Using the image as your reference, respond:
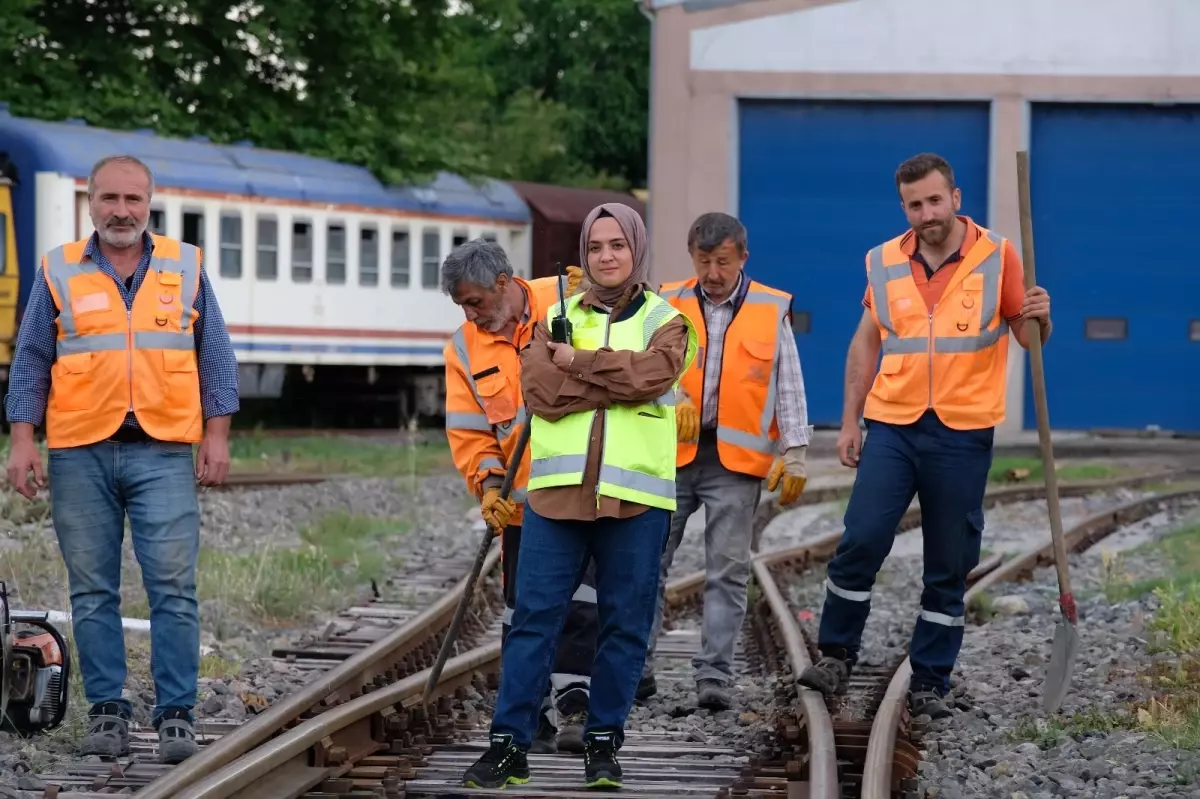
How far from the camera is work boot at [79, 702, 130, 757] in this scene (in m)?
6.43

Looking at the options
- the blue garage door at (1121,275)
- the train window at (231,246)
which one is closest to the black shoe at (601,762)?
the train window at (231,246)

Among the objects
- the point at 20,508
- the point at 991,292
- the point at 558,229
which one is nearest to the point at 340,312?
the point at 558,229

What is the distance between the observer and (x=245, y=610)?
1015cm

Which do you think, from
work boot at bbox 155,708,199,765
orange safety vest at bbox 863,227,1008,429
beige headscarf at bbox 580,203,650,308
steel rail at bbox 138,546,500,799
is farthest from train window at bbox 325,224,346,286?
beige headscarf at bbox 580,203,650,308

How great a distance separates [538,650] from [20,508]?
7.89 metres

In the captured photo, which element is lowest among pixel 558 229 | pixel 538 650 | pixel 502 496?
pixel 538 650

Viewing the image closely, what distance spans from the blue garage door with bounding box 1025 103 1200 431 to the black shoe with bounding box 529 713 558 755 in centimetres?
1835

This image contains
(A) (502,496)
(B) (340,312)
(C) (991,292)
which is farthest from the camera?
(B) (340,312)

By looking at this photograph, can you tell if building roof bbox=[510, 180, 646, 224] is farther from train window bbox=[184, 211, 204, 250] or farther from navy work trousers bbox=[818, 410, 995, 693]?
navy work trousers bbox=[818, 410, 995, 693]

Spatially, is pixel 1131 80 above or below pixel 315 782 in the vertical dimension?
above

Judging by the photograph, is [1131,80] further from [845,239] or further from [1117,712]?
[1117,712]

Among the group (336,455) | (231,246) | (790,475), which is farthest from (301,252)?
(790,475)

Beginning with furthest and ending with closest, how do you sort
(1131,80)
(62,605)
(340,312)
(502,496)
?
(340,312)
(1131,80)
(62,605)
(502,496)

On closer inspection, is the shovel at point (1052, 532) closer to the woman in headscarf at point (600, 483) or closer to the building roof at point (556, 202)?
the woman in headscarf at point (600, 483)
